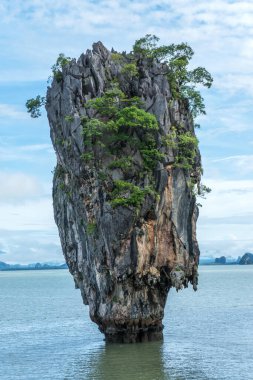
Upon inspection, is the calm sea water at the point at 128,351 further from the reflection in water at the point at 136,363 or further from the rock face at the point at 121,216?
the rock face at the point at 121,216

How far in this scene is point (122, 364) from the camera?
1441 inches

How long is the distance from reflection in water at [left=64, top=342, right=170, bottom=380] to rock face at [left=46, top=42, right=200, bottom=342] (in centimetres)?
171

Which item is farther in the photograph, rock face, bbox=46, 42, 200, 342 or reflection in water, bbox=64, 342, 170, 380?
rock face, bbox=46, 42, 200, 342

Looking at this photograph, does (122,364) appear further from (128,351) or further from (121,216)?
(121,216)

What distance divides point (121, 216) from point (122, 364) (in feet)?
29.7

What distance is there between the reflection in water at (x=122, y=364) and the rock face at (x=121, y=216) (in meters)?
1.71

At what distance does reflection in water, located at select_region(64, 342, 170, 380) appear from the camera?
34188mm

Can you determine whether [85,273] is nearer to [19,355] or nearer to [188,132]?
[19,355]

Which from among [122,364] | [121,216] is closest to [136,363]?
[122,364]

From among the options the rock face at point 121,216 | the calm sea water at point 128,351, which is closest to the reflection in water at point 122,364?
the calm sea water at point 128,351

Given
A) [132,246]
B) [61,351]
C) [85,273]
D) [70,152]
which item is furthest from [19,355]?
[70,152]

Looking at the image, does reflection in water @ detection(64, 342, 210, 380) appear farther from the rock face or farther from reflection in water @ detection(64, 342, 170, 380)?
the rock face

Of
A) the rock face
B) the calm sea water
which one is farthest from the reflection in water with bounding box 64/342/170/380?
the rock face

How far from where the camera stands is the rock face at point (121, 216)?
133 feet
